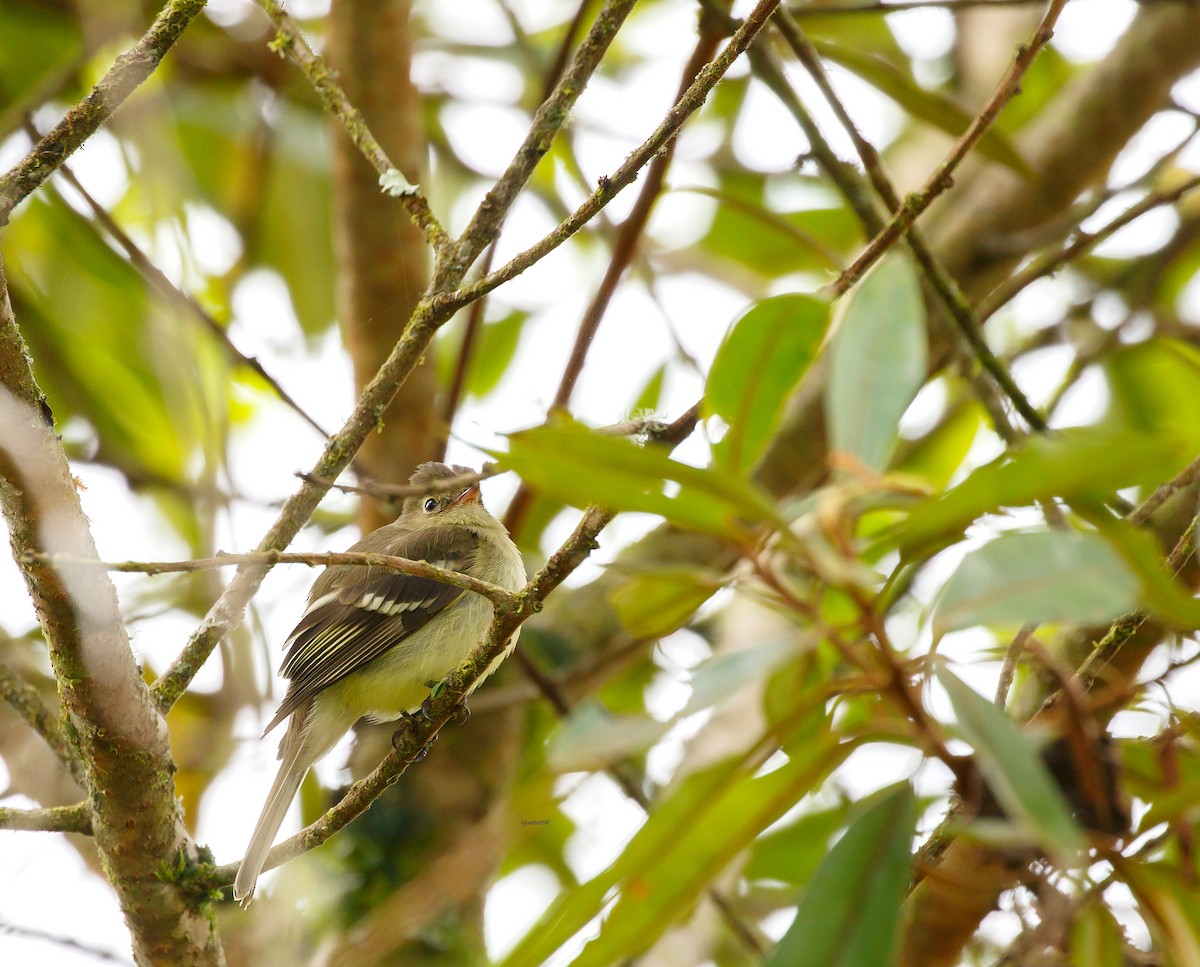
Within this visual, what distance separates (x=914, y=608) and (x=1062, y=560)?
11.3ft

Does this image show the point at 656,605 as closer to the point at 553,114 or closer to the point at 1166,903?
the point at 1166,903

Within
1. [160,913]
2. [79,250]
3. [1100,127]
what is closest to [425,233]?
[160,913]

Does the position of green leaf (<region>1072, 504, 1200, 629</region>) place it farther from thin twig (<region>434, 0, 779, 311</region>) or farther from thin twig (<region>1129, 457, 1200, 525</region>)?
thin twig (<region>1129, 457, 1200, 525</region>)

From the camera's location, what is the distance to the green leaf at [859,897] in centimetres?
158

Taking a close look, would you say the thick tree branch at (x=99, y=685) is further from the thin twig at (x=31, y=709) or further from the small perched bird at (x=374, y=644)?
the small perched bird at (x=374, y=644)

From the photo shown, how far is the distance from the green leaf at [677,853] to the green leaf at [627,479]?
36 centimetres

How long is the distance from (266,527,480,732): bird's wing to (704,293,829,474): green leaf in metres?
2.72

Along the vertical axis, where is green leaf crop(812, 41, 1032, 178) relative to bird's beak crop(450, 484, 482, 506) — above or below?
below

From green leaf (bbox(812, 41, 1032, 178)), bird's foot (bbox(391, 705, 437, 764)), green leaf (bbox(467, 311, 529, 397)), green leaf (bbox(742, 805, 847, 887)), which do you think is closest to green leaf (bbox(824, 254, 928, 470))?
bird's foot (bbox(391, 705, 437, 764))

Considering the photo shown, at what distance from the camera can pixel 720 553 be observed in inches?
180

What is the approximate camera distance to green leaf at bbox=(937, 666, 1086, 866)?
3.97 ft

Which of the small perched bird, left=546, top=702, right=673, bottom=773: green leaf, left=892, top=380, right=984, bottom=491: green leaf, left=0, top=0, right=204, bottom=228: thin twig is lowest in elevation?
left=546, top=702, right=673, bottom=773: green leaf

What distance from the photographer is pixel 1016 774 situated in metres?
1.27

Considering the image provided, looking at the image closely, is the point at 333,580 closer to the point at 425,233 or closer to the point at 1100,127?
the point at 425,233
